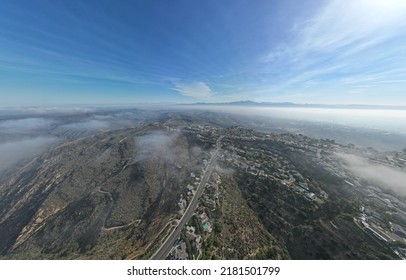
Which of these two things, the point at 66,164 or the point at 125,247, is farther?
the point at 66,164

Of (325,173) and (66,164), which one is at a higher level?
(325,173)

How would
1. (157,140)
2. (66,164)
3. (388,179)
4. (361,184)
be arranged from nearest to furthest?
(361,184) → (388,179) → (66,164) → (157,140)

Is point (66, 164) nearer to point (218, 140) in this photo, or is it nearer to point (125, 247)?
point (125, 247)

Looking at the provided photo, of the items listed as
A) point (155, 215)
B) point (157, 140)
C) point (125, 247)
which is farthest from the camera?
point (157, 140)

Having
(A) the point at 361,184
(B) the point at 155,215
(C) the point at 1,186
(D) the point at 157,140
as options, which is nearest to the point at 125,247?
(B) the point at 155,215

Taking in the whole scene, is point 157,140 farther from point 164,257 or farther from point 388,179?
point 388,179

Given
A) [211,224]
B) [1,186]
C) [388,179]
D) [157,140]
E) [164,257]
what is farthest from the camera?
[157,140]

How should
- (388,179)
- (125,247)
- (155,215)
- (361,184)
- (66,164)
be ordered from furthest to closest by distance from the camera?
(66,164), (388,179), (361,184), (155,215), (125,247)

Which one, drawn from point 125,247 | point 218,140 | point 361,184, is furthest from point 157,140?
point 361,184

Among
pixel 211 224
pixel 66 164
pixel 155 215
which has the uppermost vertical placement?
pixel 211 224
